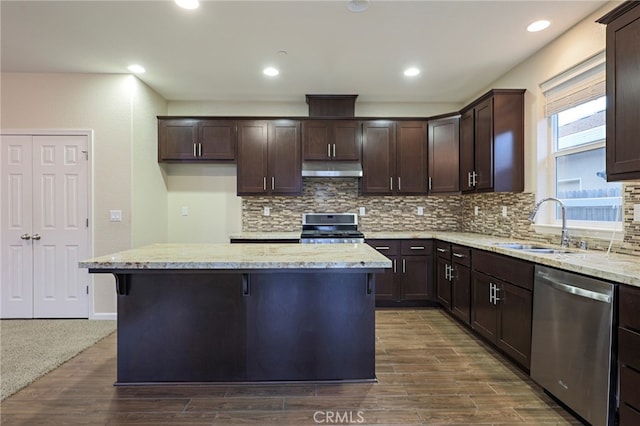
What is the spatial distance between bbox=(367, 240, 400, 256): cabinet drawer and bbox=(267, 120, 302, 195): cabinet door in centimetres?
118

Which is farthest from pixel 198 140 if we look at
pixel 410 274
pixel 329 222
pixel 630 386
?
pixel 630 386

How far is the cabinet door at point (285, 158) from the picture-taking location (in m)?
4.35

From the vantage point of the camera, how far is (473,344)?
3.03 meters

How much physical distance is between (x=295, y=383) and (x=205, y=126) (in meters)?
3.37

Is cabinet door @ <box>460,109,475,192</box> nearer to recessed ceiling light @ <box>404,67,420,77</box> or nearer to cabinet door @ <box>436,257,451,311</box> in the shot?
recessed ceiling light @ <box>404,67,420,77</box>

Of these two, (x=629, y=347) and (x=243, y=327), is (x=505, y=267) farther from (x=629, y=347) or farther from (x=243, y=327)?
(x=243, y=327)

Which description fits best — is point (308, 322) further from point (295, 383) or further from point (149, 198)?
point (149, 198)

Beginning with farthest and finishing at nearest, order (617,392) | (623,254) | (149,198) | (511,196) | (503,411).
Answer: (149,198)
(511,196)
(623,254)
(503,411)
(617,392)

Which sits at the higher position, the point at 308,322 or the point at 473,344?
the point at 308,322

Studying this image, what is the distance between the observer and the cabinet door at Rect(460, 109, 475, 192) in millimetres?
3723

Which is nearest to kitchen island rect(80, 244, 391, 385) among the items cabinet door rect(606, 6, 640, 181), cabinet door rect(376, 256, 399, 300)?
cabinet door rect(606, 6, 640, 181)

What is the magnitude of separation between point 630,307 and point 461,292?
1874 mm

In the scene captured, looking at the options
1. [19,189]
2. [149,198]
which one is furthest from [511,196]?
[19,189]

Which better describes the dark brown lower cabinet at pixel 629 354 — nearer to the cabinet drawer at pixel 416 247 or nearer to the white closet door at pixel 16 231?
the cabinet drawer at pixel 416 247
